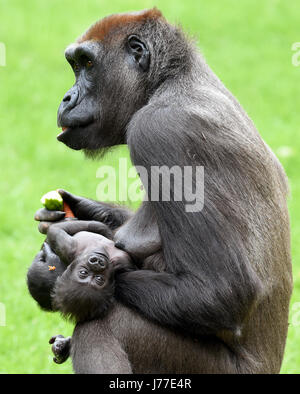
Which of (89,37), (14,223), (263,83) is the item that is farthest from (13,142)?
(89,37)

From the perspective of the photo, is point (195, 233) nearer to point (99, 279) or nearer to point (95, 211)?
point (99, 279)

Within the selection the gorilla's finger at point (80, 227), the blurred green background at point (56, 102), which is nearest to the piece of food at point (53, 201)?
the gorilla's finger at point (80, 227)

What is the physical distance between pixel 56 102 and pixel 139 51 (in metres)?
8.38

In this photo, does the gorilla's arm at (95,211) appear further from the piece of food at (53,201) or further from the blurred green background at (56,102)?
the blurred green background at (56,102)

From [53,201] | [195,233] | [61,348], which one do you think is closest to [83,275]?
[61,348]

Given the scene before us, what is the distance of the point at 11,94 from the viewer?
13656 mm

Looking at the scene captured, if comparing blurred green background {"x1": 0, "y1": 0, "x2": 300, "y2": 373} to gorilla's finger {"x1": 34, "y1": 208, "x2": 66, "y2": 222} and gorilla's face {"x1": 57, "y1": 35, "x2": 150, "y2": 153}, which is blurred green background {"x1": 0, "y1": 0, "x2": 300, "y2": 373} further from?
gorilla's finger {"x1": 34, "y1": 208, "x2": 66, "y2": 222}

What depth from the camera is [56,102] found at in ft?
44.5

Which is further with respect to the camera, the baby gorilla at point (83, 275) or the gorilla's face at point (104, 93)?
the gorilla's face at point (104, 93)

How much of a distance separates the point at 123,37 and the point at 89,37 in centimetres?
33

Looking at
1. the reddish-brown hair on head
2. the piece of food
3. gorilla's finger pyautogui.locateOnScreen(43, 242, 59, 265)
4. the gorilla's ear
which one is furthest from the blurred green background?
gorilla's finger pyautogui.locateOnScreen(43, 242, 59, 265)

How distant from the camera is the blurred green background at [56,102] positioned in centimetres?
727

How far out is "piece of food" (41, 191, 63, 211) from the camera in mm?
5762

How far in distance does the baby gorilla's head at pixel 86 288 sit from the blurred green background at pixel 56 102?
1.53 metres
